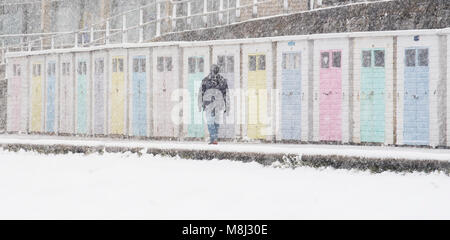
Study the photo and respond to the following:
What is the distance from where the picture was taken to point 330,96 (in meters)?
14.3

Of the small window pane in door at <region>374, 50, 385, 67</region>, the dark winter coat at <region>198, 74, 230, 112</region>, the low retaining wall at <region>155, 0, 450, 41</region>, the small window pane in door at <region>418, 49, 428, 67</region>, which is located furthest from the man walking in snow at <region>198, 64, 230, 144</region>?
the small window pane in door at <region>418, 49, 428, 67</region>

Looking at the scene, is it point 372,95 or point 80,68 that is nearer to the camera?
point 372,95

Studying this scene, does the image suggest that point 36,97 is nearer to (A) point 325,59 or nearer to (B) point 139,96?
(B) point 139,96

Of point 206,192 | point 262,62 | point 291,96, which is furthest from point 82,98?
point 206,192

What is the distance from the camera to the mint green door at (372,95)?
13.8 metres

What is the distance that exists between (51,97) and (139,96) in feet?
11.0

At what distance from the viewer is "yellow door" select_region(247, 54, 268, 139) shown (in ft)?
49.3

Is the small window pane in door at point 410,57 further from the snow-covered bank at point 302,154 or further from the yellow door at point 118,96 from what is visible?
the yellow door at point 118,96

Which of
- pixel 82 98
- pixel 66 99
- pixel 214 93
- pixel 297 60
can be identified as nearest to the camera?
pixel 214 93

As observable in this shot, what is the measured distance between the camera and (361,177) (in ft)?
34.8

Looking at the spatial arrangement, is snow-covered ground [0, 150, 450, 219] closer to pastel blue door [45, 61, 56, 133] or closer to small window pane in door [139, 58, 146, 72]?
small window pane in door [139, 58, 146, 72]

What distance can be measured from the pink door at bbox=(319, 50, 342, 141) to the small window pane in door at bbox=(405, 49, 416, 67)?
1450 millimetres

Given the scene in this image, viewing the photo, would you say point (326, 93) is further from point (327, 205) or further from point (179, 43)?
point (327, 205)

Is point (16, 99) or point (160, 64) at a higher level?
point (160, 64)
